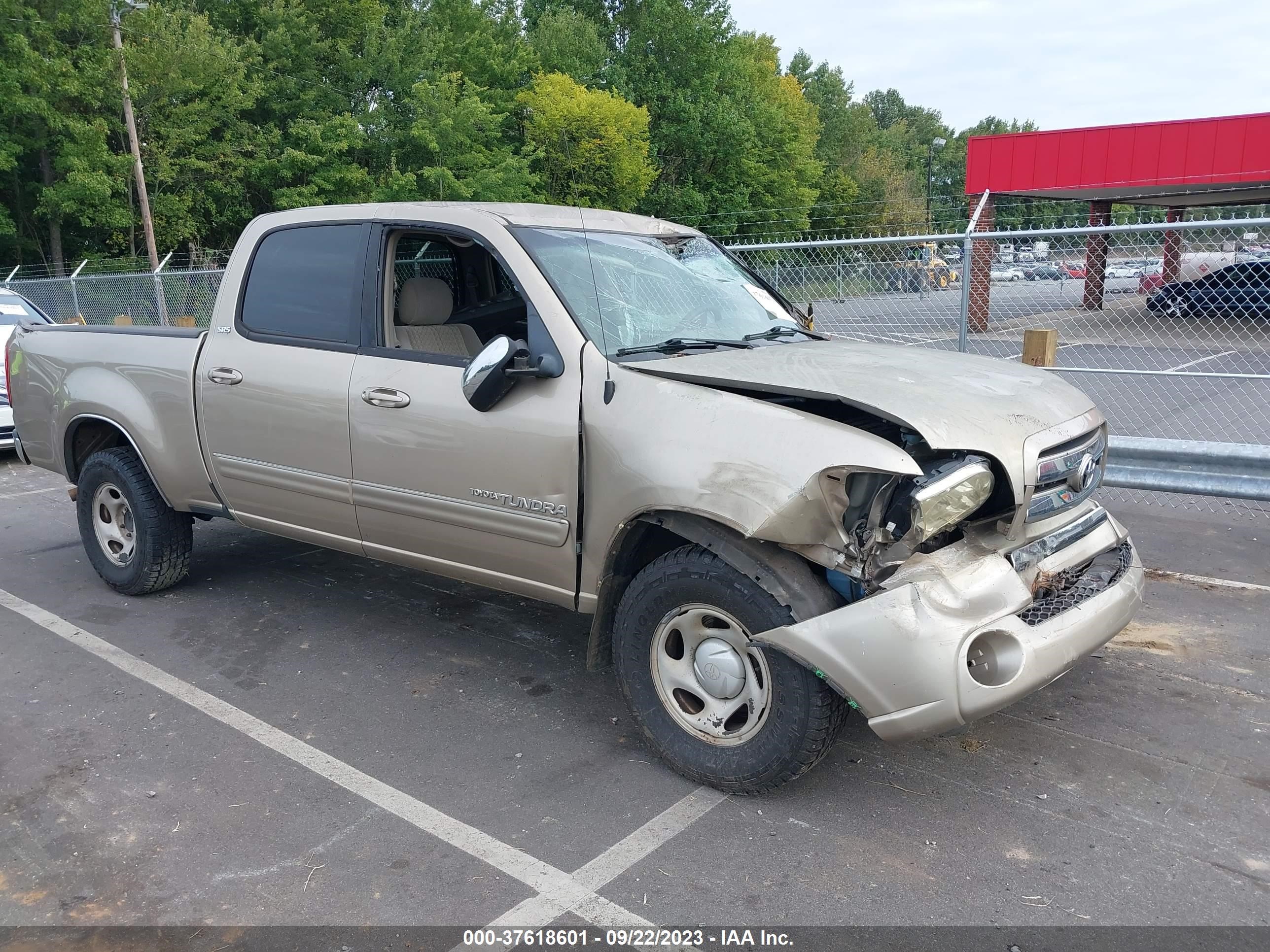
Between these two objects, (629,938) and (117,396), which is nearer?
(629,938)

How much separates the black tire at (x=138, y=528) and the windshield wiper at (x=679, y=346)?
3.00 m

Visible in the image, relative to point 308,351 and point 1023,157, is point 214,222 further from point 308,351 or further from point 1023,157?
point 308,351

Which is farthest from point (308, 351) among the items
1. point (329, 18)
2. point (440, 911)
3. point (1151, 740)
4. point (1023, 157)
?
point (329, 18)

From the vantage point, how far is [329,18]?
36.8m

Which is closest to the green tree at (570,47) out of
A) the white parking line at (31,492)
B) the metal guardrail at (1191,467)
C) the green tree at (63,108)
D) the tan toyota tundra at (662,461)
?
the green tree at (63,108)

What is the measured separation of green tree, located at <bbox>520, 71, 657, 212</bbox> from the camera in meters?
42.7

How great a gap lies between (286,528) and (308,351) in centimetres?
91

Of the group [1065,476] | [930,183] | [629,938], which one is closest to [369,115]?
[1065,476]

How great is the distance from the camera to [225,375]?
15.2 ft

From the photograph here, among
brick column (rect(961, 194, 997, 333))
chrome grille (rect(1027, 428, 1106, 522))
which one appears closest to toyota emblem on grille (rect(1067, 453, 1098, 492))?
chrome grille (rect(1027, 428, 1106, 522))

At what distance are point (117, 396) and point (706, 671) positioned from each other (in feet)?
12.0

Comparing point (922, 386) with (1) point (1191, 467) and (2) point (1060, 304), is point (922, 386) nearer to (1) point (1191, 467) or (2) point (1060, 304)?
(1) point (1191, 467)

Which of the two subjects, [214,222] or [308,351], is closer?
[308,351]

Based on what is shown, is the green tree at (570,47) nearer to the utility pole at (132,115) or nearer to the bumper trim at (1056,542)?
the utility pole at (132,115)
